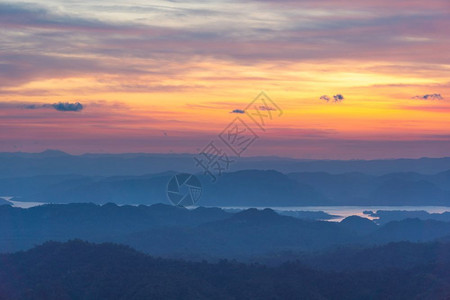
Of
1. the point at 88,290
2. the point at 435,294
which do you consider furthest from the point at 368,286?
the point at 88,290

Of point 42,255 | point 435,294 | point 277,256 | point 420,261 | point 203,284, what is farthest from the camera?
point 277,256

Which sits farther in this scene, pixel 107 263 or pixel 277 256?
pixel 277 256

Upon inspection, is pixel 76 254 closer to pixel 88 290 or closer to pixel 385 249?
pixel 88 290

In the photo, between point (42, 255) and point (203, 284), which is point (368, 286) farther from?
point (42, 255)

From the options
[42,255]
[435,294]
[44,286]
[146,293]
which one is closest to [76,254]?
[42,255]

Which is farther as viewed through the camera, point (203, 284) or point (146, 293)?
point (203, 284)

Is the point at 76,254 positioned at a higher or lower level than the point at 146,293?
higher

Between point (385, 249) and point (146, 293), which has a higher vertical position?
point (385, 249)

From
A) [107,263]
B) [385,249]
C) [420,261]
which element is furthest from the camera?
[385,249]

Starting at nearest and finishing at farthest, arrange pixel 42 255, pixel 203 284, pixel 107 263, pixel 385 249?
1. pixel 203 284
2. pixel 107 263
3. pixel 42 255
4. pixel 385 249
